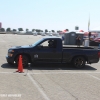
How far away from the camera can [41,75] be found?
1027 cm

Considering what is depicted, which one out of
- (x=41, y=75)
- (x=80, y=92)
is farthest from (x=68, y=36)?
(x=80, y=92)

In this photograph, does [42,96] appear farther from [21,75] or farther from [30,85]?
[21,75]

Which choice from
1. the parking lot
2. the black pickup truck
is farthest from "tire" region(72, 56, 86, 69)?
the parking lot

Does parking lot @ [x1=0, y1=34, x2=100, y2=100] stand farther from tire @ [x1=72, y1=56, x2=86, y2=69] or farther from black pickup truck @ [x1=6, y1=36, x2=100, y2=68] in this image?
tire @ [x1=72, y1=56, x2=86, y2=69]

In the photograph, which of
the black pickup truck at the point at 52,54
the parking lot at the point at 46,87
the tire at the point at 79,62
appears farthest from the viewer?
the tire at the point at 79,62

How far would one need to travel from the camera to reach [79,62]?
41.9 feet

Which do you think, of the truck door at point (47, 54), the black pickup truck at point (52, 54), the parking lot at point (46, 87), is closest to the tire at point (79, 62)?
the black pickup truck at point (52, 54)

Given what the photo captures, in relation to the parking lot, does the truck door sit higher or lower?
higher

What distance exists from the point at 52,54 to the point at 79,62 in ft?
5.14

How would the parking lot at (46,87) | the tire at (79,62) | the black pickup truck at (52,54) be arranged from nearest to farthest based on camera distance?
the parking lot at (46,87) < the black pickup truck at (52,54) < the tire at (79,62)

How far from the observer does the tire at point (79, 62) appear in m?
12.7

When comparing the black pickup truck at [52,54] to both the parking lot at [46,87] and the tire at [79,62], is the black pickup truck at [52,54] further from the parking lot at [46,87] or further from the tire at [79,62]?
the parking lot at [46,87]

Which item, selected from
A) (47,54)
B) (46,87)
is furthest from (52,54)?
(46,87)

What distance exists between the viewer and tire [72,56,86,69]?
12695mm
